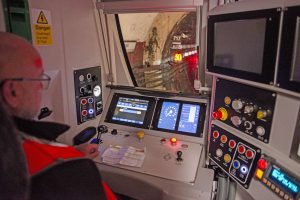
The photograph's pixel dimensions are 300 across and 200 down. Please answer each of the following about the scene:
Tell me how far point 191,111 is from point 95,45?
37.7 inches

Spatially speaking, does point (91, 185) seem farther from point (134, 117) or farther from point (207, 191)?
point (134, 117)

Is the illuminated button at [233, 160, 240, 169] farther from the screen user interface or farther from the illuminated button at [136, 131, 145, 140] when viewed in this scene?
the screen user interface

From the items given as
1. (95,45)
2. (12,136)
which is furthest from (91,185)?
(95,45)

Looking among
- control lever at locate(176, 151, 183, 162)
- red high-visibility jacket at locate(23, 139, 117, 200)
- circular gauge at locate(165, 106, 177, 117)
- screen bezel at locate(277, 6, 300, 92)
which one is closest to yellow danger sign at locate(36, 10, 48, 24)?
red high-visibility jacket at locate(23, 139, 117, 200)

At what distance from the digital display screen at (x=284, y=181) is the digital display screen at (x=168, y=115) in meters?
0.88

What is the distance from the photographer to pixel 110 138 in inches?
77.6

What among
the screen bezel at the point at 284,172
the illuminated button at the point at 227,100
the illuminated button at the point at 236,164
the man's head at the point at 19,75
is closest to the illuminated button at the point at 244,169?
the illuminated button at the point at 236,164

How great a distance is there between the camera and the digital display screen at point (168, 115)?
196 cm

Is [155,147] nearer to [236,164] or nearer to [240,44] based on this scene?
[236,164]

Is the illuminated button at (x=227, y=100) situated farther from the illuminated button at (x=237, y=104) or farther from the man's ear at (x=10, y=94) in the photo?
the man's ear at (x=10, y=94)

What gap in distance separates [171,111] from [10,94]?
1.38 meters

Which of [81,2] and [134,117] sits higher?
[81,2]

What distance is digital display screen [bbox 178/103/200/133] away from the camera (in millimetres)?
1902

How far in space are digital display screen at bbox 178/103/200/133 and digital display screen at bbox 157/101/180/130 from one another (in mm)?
56
